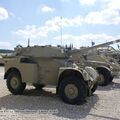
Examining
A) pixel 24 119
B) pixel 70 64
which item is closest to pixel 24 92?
pixel 70 64

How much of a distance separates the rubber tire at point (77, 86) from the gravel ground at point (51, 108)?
0.69 feet

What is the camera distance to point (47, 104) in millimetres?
10594

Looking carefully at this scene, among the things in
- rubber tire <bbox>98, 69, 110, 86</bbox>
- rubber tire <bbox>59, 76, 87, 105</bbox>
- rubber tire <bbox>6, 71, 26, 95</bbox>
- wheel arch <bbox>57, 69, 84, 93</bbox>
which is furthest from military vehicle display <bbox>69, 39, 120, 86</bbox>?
rubber tire <bbox>59, 76, 87, 105</bbox>

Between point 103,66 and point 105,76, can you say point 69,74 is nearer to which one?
point 105,76

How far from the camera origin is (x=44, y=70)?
11938 millimetres

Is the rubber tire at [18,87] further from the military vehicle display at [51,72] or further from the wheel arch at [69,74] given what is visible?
the wheel arch at [69,74]

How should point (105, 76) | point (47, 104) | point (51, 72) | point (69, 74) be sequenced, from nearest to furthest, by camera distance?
point (47, 104) → point (69, 74) → point (51, 72) → point (105, 76)

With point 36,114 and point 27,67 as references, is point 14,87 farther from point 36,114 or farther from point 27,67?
point 36,114

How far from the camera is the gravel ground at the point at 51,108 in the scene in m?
8.85

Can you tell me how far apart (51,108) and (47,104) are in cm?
67

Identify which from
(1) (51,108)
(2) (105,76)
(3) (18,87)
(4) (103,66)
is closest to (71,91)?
(1) (51,108)

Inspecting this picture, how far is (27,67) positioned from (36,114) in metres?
3.29

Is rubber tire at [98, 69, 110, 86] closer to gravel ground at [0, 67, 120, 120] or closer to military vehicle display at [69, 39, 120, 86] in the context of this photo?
military vehicle display at [69, 39, 120, 86]

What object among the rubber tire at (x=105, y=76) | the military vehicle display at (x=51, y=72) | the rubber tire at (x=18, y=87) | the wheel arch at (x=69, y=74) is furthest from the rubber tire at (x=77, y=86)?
the rubber tire at (x=105, y=76)
